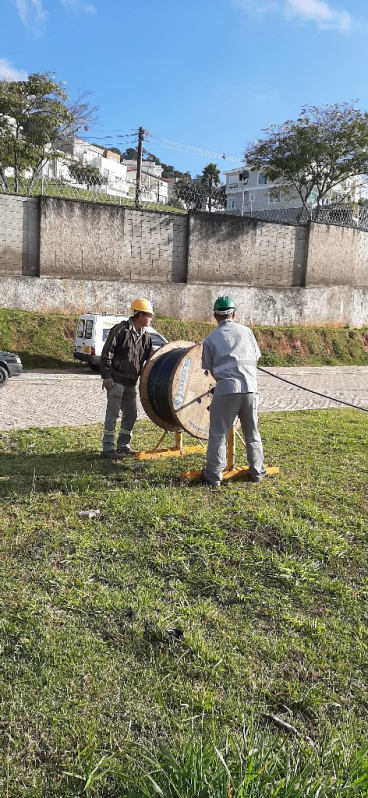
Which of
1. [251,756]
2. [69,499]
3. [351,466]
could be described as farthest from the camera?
[351,466]

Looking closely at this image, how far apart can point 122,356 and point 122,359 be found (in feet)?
0.11

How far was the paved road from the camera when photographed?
428 inches

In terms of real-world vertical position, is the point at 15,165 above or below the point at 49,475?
above

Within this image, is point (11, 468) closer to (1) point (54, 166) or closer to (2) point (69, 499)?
(2) point (69, 499)

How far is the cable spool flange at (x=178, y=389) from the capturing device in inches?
277

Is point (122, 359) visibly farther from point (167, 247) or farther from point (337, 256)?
point (337, 256)

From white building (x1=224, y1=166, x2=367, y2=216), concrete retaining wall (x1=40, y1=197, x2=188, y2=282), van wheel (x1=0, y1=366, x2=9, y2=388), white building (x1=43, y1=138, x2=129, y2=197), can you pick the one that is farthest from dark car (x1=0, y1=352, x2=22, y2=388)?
white building (x1=224, y1=166, x2=367, y2=216)

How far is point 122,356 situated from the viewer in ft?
24.9

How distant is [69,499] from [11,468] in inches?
52.9

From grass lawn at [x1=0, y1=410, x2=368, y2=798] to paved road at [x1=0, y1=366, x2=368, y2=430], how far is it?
13.3ft

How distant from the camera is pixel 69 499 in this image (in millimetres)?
6043

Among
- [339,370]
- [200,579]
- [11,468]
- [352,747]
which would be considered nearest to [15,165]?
[339,370]

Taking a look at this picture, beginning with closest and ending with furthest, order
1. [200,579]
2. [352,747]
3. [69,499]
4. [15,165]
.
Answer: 1. [352,747]
2. [200,579]
3. [69,499]
4. [15,165]

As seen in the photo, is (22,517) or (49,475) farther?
(49,475)
